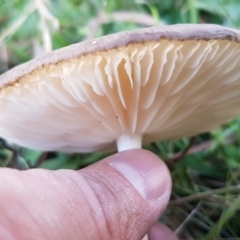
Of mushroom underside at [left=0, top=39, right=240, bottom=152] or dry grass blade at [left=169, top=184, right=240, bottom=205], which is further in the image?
dry grass blade at [left=169, top=184, right=240, bottom=205]

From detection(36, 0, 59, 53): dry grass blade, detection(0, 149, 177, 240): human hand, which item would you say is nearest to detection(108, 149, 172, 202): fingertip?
detection(0, 149, 177, 240): human hand

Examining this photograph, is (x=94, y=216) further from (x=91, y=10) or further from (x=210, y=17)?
(x=210, y=17)

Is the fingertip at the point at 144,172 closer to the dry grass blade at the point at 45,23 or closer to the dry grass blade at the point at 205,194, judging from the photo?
the dry grass blade at the point at 205,194

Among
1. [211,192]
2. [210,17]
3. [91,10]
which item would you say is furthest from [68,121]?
[210,17]

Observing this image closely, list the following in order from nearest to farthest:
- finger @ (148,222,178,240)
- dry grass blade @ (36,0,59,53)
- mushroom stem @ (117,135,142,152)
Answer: mushroom stem @ (117,135,142,152) → finger @ (148,222,178,240) → dry grass blade @ (36,0,59,53)

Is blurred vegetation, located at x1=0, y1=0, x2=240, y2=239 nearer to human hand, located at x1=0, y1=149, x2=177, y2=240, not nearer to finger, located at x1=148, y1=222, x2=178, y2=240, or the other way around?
finger, located at x1=148, y1=222, x2=178, y2=240

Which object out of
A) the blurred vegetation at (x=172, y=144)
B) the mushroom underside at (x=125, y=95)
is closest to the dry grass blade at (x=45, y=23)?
the blurred vegetation at (x=172, y=144)
